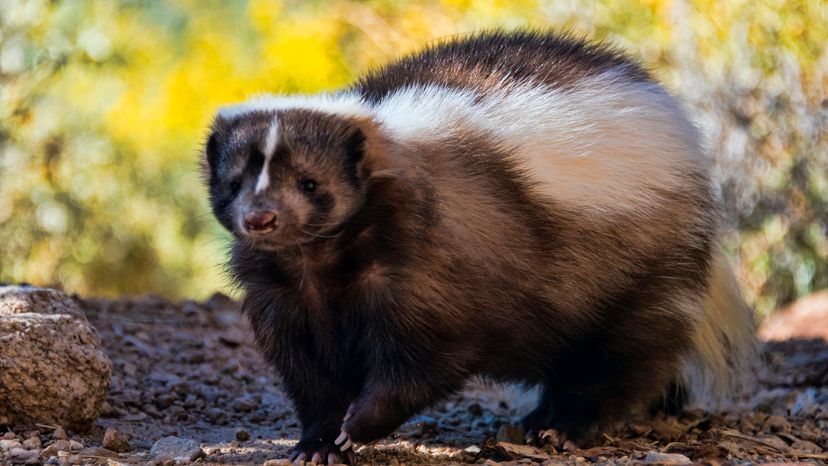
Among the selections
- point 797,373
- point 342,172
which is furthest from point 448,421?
point 797,373

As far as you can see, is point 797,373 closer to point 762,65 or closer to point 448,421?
point 448,421

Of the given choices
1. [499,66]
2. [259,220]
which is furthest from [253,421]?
[499,66]

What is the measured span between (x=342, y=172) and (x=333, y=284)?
531 mm

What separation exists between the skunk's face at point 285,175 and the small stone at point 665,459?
167cm

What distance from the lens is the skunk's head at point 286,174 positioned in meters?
4.72

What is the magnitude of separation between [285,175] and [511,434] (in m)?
2.12

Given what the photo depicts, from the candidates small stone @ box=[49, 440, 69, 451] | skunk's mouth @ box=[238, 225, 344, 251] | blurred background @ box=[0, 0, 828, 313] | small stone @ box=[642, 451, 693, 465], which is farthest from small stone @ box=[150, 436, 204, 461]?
blurred background @ box=[0, 0, 828, 313]

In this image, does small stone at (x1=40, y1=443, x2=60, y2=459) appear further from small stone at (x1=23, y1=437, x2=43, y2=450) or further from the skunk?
the skunk

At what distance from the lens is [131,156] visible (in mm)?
14562

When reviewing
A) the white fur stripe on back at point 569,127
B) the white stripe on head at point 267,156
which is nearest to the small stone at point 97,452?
the white stripe on head at point 267,156

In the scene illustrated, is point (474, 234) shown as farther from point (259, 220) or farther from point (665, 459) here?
point (665, 459)

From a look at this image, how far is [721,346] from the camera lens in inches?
263

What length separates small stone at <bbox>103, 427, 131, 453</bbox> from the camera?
5438mm

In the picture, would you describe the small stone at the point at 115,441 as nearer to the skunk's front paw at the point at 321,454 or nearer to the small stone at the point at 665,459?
the skunk's front paw at the point at 321,454
